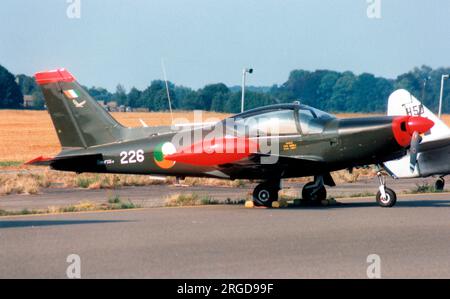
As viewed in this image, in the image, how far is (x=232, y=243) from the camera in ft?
38.9

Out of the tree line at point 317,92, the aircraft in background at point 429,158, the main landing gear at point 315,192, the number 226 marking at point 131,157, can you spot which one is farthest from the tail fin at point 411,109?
A: the tree line at point 317,92

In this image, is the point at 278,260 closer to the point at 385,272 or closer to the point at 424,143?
the point at 385,272

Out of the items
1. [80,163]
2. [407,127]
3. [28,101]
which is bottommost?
[80,163]

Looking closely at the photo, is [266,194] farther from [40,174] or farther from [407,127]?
[40,174]

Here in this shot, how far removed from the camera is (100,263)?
1020 centimetres

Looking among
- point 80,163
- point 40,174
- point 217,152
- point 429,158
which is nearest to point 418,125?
point 217,152

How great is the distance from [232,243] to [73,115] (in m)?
7.68

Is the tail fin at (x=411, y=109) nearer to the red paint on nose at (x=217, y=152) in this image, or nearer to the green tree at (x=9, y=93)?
the red paint on nose at (x=217, y=152)

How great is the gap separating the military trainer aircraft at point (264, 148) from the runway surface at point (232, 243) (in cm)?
81

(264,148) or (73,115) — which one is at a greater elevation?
(73,115)

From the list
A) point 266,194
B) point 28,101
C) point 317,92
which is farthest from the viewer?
point 28,101

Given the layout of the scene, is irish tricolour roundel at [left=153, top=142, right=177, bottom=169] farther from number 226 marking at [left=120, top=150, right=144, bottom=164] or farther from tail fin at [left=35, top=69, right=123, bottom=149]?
tail fin at [left=35, top=69, right=123, bottom=149]

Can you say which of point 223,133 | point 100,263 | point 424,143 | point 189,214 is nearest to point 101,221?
point 189,214

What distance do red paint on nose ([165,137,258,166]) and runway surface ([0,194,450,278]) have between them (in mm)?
958
